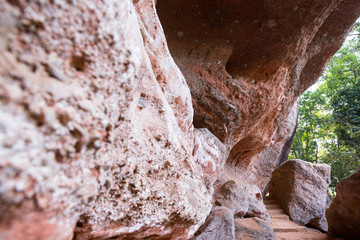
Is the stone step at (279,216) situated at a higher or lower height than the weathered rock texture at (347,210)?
lower

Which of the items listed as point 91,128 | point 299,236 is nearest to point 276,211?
point 299,236

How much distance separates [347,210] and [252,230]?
6.50ft

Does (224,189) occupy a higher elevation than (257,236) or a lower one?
higher

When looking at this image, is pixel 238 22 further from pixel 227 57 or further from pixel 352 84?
pixel 352 84

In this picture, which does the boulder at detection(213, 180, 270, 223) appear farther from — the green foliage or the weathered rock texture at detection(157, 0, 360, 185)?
the green foliage

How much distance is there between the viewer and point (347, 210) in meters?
3.21

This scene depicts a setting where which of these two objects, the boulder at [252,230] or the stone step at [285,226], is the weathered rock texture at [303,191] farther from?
the boulder at [252,230]

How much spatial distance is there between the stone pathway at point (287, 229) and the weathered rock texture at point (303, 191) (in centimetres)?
19

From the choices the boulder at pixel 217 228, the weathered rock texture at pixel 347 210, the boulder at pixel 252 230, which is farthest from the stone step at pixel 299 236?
the boulder at pixel 217 228

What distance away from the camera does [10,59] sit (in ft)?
1.28

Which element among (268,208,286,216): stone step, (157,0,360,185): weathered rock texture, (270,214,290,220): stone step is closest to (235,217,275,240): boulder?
(157,0,360,185): weathered rock texture

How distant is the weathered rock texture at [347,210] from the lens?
307cm

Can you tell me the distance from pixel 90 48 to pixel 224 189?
9.07 ft

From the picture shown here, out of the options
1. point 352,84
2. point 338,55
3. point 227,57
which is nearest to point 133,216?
point 227,57
